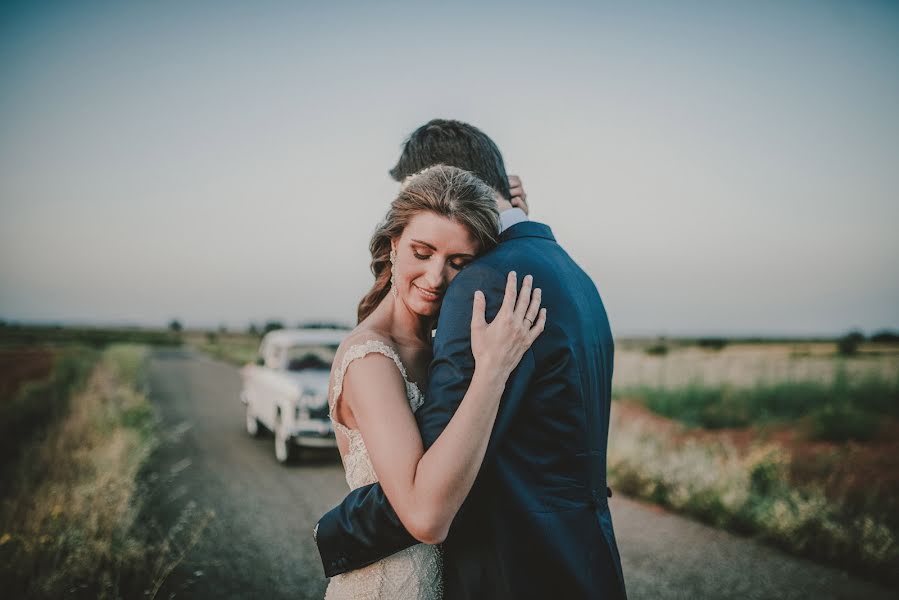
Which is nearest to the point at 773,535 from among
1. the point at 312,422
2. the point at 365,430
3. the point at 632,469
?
the point at 632,469

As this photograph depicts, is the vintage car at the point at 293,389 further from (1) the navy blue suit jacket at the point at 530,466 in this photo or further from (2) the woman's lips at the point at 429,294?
(1) the navy blue suit jacket at the point at 530,466

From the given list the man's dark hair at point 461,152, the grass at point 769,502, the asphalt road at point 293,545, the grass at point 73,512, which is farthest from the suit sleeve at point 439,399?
the grass at point 769,502

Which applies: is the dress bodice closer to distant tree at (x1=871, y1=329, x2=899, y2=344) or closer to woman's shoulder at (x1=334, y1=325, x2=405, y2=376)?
woman's shoulder at (x1=334, y1=325, x2=405, y2=376)

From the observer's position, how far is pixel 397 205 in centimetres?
187

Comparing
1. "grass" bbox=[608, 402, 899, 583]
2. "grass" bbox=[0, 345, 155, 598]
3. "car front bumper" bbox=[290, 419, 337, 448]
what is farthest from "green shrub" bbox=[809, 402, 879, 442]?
"grass" bbox=[0, 345, 155, 598]

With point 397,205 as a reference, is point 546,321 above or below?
below

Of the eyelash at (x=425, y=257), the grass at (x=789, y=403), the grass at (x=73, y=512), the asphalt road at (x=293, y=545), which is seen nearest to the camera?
the eyelash at (x=425, y=257)

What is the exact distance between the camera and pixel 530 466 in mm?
1396

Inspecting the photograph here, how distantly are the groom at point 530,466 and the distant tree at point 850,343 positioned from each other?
48.1 meters

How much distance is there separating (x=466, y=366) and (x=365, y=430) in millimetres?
345

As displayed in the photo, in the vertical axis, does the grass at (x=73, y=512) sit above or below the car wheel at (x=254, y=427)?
above

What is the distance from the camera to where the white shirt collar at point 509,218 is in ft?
5.96

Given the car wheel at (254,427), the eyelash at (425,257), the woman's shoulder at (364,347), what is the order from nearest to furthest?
the woman's shoulder at (364,347), the eyelash at (425,257), the car wheel at (254,427)

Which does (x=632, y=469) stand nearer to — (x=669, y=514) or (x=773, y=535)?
(x=669, y=514)
